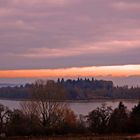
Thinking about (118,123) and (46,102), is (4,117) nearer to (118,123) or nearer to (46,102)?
(46,102)

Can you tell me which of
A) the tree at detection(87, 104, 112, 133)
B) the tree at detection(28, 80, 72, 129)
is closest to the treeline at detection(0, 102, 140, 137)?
the tree at detection(87, 104, 112, 133)

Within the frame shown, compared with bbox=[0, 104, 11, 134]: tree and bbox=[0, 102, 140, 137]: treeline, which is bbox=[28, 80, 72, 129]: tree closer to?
bbox=[0, 104, 11, 134]: tree

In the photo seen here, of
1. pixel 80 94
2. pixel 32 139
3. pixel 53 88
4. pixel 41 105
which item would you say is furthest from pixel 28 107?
pixel 80 94

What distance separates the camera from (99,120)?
127 feet

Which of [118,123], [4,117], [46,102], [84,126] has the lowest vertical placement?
[84,126]

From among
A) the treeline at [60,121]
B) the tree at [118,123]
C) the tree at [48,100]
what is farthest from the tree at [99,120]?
the tree at [48,100]

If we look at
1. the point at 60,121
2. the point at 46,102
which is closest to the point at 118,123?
the point at 60,121

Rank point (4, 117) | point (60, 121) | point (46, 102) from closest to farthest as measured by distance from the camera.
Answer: point (60, 121) < point (4, 117) < point (46, 102)

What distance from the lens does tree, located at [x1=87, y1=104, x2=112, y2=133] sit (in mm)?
36184

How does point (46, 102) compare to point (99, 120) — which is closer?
point (99, 120)

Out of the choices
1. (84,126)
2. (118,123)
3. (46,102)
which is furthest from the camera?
(46,102)

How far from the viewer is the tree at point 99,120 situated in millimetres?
36184

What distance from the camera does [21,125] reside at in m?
34.2

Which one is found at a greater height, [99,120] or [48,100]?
[48,100]
